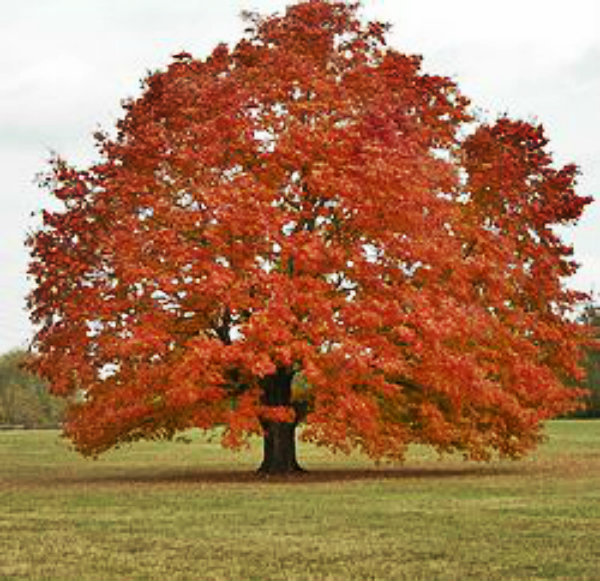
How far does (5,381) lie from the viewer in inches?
6334

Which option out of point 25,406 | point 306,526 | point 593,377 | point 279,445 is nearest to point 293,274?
point 279,445

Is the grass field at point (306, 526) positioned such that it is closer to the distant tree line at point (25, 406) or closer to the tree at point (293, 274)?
the tree at point (293, 274)

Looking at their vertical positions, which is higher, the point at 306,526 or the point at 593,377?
the point at 593,377

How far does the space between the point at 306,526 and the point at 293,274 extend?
14607mm

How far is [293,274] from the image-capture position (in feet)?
128

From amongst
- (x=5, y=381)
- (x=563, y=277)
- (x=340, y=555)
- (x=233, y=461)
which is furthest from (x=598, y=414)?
(x=340, y=555)

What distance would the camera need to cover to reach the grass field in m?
19.2

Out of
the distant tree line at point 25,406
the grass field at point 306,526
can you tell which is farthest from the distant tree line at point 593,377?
the grass field at point 306,526

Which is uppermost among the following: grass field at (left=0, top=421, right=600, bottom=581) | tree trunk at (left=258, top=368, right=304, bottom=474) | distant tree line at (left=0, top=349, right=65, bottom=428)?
distant tree line at (left=0, top=349, right=65, bottom=428)

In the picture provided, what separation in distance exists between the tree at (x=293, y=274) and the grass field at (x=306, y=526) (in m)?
1.90

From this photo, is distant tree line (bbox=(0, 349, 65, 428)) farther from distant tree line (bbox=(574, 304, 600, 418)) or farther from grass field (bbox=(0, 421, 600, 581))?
grass field (bbox=(0, 421, 600, 581))

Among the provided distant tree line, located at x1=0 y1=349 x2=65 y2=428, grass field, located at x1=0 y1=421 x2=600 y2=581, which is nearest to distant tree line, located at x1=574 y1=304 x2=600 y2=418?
distant tree line, located at x1=0 y1=349 x2=65 y2=428

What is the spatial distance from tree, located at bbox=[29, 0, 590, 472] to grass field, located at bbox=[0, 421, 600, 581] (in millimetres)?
1900

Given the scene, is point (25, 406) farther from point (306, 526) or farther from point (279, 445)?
point (306, 526)
